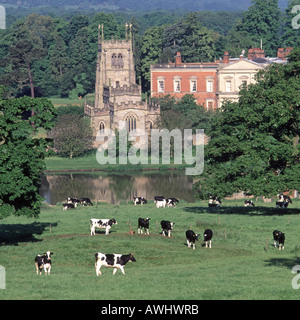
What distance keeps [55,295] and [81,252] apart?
9374 millimetres

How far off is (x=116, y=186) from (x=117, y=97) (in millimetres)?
32803

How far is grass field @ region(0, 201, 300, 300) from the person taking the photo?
31.2 m

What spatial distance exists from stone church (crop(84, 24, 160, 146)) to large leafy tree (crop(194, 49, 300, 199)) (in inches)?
2164

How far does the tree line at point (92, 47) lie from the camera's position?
140000 mm

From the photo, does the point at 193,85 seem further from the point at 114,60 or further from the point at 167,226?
the point at 167,226

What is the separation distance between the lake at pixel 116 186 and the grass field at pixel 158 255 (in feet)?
58.9

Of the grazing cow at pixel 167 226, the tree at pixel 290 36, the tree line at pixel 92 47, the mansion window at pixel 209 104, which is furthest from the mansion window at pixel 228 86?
the grazing cow at pixel 167 226

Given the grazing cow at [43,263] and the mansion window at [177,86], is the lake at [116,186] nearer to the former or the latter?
the mansion window at [177,86]

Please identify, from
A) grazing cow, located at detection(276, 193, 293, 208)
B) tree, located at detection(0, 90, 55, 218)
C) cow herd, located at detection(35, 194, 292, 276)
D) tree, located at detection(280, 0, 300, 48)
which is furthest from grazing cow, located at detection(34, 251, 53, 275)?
tree, located at detection(280, 0, 300, 48)

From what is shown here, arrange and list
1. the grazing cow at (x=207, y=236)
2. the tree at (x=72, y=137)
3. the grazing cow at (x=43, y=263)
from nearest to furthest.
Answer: the grazing cow at (x=43, y=263) → the grazing cow at (x=207, y=236) → the tree at (x=72, y=137)

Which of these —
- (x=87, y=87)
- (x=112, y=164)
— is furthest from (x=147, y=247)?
(x=87, y=87)

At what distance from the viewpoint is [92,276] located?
35.1m

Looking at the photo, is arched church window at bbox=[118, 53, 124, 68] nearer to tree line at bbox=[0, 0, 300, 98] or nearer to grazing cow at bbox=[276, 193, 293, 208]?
tree line at bbox=[0, 0, 300, 98]
